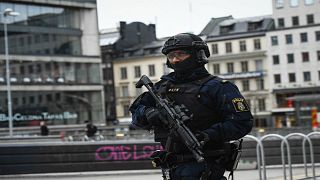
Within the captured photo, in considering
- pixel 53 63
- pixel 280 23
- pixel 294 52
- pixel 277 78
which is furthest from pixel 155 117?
pixel 277 78

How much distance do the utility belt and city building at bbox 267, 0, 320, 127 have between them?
2226 inches

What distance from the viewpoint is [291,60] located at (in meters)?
71.7

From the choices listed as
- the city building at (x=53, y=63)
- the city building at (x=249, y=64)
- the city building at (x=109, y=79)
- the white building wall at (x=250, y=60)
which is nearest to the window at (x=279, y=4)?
the city building at (x=53, y=63)

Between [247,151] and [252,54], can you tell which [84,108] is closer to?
[252,54]

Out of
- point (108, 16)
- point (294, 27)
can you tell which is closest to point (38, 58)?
point (294, 27)

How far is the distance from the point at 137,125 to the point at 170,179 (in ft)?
1.46

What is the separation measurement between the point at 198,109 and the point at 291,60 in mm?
68860

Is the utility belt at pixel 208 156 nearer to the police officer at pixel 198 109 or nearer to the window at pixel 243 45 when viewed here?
the police officer at pixel 198 109

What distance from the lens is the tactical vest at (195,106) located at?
169 inches

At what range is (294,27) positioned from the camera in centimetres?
6644

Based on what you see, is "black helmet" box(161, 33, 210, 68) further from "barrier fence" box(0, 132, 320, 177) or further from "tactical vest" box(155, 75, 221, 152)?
"barrier fence" box(0, 132, 320, 177)

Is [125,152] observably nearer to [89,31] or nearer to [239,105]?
[239,105]

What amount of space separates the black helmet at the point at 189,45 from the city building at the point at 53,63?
43409 millimetres

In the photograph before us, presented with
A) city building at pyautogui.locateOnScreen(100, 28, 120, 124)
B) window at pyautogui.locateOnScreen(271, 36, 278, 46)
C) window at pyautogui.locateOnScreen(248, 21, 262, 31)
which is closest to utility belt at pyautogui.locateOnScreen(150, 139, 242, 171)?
city building at pyautogui.locateOnScreen(100, 28, 120, 124)
